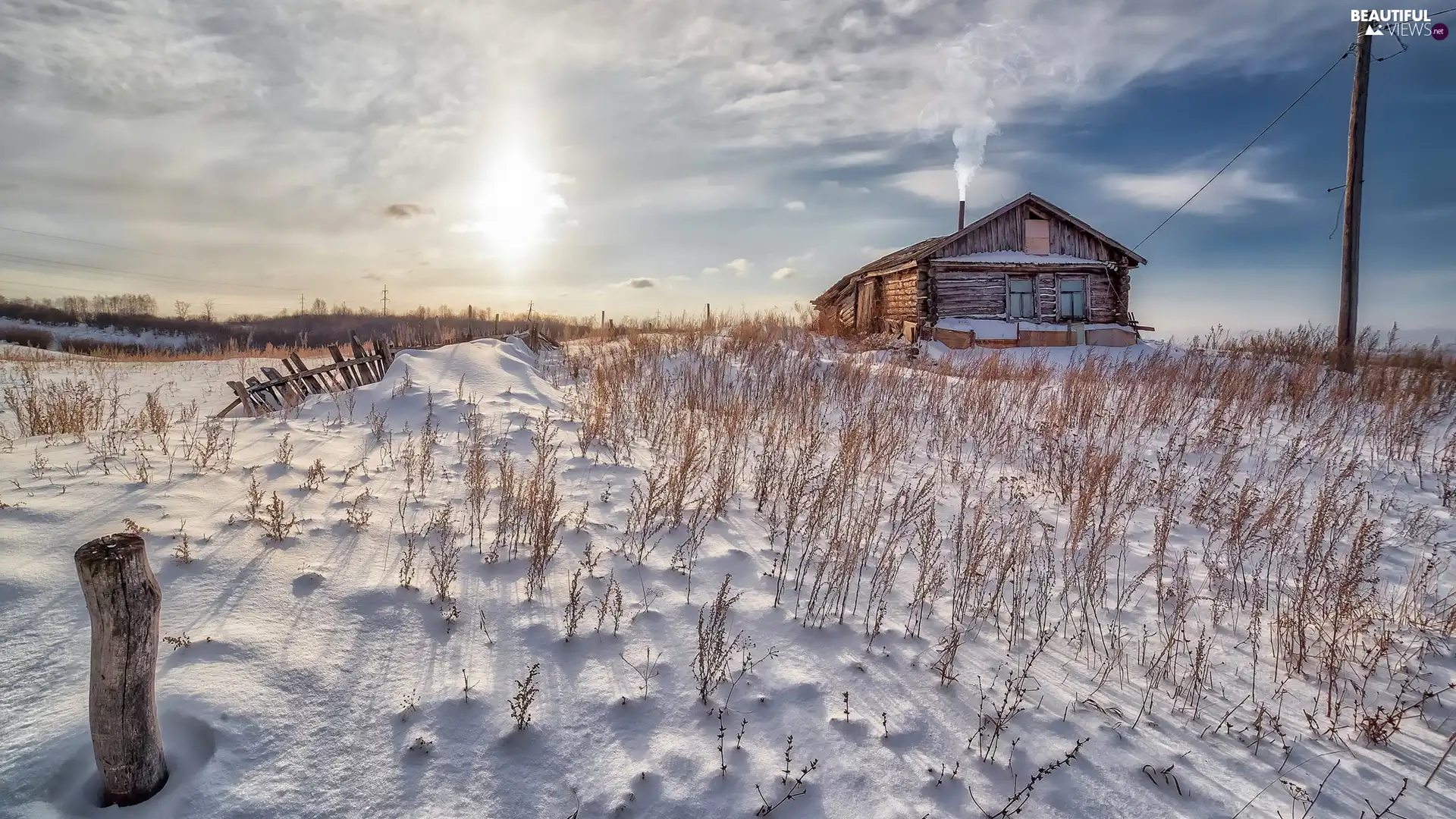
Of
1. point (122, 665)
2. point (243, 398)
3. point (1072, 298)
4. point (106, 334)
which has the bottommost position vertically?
point (122, 665)

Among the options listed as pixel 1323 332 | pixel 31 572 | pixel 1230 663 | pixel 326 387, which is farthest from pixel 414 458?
pixel 1323 332

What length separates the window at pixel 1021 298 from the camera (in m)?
19.9

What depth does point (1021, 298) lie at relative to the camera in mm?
20016

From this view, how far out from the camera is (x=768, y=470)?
5254mm

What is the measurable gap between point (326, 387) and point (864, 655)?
9415 millimetres

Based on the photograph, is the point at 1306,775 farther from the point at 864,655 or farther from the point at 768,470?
the point at 768,470

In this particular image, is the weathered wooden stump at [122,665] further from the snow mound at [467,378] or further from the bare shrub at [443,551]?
the snow mound at [467,378]

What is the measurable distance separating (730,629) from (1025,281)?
66.0ft

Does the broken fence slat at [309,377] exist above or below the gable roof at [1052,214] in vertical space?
below

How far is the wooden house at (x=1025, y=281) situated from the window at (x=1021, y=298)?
3cm

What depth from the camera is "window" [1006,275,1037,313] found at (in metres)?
19.9

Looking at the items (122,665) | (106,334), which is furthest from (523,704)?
(106,334)

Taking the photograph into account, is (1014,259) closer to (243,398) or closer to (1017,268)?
(1017,268)

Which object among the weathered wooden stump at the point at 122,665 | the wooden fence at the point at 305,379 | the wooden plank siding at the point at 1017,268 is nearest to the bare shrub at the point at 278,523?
the weathered wooden stump at the point at 122,665
